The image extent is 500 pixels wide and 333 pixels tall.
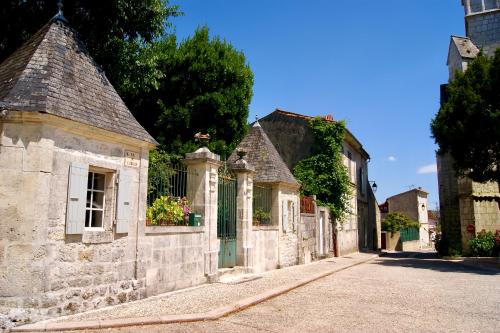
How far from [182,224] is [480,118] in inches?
482

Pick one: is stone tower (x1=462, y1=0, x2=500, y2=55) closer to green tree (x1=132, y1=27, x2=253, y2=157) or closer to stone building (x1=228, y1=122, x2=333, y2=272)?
green tree (x1=132, y1=27, x2=253, y2=157)

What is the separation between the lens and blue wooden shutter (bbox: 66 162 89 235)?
5.93 m

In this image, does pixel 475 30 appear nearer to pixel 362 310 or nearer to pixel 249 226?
pixel 249 226

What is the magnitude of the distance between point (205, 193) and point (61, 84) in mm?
4024

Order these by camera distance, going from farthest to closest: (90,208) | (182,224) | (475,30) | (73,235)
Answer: (475,30), (182,224), (90,208), (73,235)

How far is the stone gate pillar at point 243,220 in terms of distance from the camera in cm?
1102

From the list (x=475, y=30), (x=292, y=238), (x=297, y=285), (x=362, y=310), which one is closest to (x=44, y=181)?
(x=362, y=310)

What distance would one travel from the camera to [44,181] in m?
5.66

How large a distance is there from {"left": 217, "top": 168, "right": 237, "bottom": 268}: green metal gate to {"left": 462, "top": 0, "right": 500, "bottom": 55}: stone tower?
20977 millimetres

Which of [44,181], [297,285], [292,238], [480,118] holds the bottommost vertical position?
[297,285]

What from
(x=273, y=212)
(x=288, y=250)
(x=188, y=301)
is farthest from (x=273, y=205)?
(x=188, y=301)

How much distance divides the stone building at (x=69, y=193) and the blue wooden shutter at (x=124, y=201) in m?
0.02

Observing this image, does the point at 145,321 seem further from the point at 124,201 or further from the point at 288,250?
the point at 288,250

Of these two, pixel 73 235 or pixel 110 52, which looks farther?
pixel 110 52
